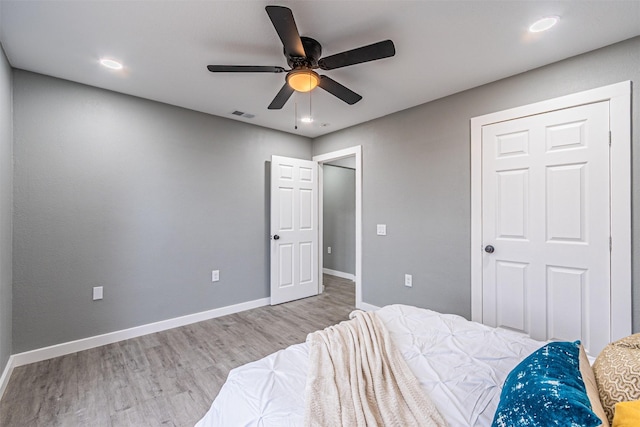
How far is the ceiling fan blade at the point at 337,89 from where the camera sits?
2.11 m

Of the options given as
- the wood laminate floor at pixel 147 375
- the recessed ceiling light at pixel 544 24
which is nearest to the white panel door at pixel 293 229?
the wood laminate floor at pixel 147 375

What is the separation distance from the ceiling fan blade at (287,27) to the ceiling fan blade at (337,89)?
1.06 ft

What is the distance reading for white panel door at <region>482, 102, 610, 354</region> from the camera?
2166 millimetres

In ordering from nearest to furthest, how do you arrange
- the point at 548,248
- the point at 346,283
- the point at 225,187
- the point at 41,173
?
the point at 548,248 < the point at 41,173 < the point at 225,187 < the point at 346,283

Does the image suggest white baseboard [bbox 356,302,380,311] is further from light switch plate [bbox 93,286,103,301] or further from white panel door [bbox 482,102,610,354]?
light switch plate [bbox 93,286,103,301]

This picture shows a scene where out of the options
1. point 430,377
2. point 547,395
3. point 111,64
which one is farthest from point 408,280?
point 111,64

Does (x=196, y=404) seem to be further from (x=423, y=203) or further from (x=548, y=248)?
(x=548, y=248)

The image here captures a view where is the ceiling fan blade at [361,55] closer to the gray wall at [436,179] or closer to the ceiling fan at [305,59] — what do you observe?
the ceiling fan at [305,59]

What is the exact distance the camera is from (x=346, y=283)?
5359mm

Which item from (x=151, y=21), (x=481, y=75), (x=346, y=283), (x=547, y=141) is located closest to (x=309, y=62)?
(x=151, y=21)

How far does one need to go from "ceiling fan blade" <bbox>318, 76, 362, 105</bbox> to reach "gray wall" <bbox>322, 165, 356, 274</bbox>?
11.9 feet

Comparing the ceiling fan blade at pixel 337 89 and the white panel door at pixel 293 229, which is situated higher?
the ceiling fan blade at pixel 337 89

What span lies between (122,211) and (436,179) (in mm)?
3365

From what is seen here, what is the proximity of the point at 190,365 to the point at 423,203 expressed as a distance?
2.82 metres
